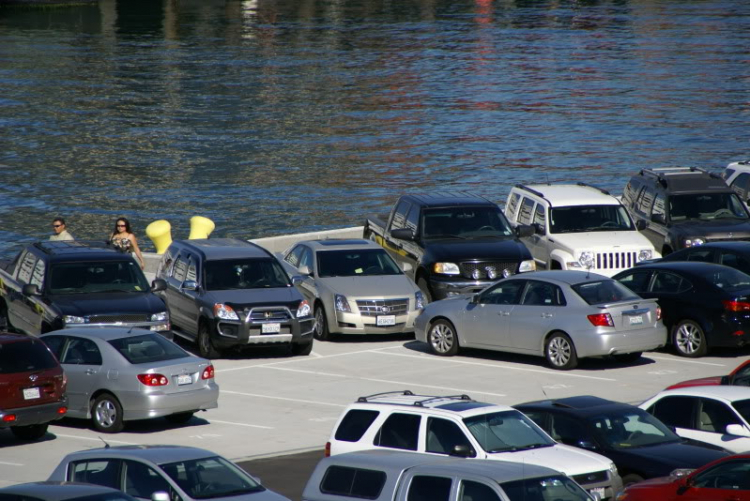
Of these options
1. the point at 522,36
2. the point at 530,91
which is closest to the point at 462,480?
the point at 530,91

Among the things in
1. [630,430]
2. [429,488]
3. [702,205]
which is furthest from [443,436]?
[702,205]

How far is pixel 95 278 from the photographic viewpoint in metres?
20.0

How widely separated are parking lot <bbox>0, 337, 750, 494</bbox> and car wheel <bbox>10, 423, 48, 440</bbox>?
11 centimetres

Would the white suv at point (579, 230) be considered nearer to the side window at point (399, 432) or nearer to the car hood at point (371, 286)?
the car hood at point (371, 286)

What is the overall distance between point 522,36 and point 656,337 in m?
80.5

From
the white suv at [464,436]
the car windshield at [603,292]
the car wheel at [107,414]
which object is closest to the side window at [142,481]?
the white suv at [464,436]

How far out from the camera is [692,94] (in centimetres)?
7506

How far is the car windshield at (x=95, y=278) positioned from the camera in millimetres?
19844

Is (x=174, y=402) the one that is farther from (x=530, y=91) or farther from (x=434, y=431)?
(x=530, y=91)

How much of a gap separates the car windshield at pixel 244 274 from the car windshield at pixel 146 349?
4337mm

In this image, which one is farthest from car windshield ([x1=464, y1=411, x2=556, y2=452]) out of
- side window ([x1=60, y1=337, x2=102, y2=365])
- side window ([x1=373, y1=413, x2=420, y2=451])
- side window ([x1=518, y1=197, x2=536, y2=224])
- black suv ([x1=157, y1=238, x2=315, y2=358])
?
side window ([x1=518, y1=197, x2=536, y2=224])

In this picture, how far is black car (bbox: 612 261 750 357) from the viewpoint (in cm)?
2005

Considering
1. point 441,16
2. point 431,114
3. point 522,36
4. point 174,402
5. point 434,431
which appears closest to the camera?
point 434,431

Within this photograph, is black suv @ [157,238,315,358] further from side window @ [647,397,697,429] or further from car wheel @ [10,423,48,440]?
side window @ [647,397,697,429]
